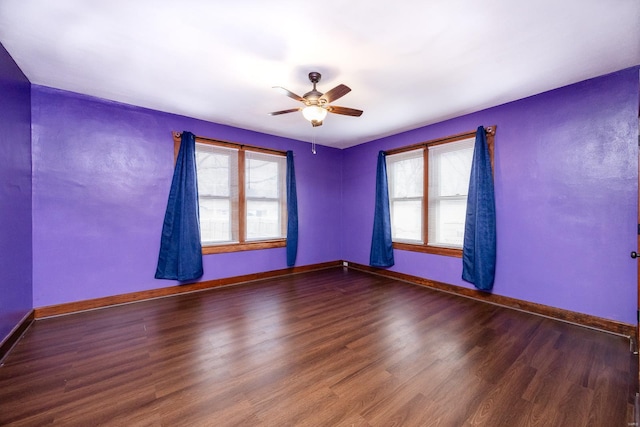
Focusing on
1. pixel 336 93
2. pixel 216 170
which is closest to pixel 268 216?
pixel 216 170

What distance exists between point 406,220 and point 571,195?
218 centimetres

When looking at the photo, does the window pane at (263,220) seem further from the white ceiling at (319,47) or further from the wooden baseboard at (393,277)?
the white ceiling at (319,47)

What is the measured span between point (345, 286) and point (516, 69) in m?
3.40

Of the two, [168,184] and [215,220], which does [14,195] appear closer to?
[168,184]

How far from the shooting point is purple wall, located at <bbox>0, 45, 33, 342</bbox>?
2.23 metres

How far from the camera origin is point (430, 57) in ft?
7.68

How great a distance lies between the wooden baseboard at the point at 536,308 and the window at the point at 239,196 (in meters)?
2.55

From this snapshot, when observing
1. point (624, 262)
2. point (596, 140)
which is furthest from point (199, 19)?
point (624, 262)

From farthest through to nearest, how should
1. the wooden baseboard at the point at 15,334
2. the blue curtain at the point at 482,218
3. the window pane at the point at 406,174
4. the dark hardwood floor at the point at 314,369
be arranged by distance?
the window pane at the point at 406,174 < the blue curtain at the point at 482,218 < the wooden baseboard at the point at 15,334 < the dark hardwood floor at the point at 314,369

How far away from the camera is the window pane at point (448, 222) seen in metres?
3.85

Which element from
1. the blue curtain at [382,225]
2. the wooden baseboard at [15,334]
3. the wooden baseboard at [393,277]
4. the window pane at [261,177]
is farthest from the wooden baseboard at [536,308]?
the wooden baseboard at [15,334]

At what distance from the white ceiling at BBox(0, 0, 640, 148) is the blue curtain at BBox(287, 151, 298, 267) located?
1629 mm

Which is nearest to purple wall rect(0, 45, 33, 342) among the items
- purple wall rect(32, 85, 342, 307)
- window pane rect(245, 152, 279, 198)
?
purple wall rect(32, 85, 342, 307)

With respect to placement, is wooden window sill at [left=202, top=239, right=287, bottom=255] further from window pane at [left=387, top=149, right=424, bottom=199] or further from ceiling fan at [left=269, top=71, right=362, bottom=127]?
ceiling fan at [left=269, top=71, right=362, bottom=127]
